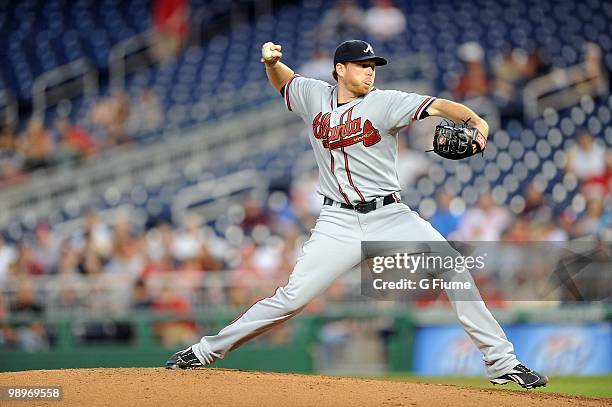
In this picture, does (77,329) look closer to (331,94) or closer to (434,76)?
(331,94)

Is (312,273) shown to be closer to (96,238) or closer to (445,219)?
(445,219)

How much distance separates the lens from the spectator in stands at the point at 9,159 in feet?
42.3

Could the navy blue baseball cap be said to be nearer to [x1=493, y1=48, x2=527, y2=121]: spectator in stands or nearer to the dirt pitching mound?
the dirt pitching mound

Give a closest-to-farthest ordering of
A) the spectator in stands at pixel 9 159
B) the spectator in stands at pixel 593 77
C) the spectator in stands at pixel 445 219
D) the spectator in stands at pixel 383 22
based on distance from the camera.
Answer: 1. the spectator in stands at pixel 445 219
2. the spectator in stands at pixel 9 159
3. the spectator in stands at pixel 593 77
4. the spectator in stands at pixel 383 22

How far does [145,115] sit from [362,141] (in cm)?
880

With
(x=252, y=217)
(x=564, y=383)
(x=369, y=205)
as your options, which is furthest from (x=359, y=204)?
(x=252, y=217)

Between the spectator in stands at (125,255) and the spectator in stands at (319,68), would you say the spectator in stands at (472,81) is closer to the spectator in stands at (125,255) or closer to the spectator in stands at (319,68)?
the spectator in stands at (319,68)

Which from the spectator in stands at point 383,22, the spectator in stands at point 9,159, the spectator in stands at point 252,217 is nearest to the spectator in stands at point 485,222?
the spectator in stands at point 252,217

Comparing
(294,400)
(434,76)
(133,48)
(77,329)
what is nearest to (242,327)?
(294,400)

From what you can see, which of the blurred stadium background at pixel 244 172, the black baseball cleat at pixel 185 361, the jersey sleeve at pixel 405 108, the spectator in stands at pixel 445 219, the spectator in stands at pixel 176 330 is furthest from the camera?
the spectator in stands at pixel 445 219

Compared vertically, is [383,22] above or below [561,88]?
above

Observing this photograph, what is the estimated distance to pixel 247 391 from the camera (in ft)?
17.3

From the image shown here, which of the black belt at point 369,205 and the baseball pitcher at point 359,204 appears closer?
the baseball pitcher at point 359,204

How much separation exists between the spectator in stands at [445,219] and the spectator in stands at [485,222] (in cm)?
7
